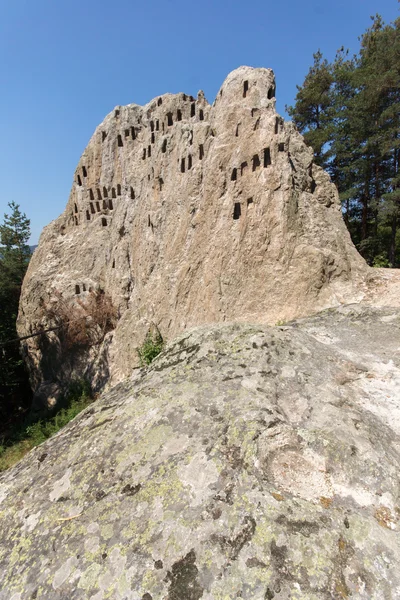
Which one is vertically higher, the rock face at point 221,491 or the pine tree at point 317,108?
the pine tree at point 317,108

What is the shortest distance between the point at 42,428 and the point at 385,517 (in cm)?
1602

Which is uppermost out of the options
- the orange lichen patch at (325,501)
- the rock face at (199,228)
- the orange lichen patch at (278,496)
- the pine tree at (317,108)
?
the pine tree at (317,108)

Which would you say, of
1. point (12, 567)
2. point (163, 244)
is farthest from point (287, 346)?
point (163, 244)

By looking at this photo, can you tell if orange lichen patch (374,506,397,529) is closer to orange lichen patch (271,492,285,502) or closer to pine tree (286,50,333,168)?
orange lichen patch (271,492,285,502)

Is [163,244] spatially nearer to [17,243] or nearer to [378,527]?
[378,527]

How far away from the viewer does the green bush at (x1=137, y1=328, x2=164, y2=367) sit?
40.2 ft

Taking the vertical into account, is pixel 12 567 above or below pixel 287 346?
below

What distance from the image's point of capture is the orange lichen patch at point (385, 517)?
242 cm

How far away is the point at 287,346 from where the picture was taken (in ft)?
15.2

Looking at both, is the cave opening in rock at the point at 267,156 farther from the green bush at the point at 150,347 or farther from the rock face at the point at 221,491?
the rock face at the point at 221,491

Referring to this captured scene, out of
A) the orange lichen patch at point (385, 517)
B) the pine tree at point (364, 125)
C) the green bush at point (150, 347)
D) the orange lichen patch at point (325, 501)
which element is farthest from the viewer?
the pine tree at point (364, 125)

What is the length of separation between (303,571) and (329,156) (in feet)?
76.7

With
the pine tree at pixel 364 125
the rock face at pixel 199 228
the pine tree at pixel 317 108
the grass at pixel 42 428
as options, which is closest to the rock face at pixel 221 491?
the rock face at pixel 199 228

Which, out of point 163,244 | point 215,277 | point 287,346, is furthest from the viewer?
point 163,244
